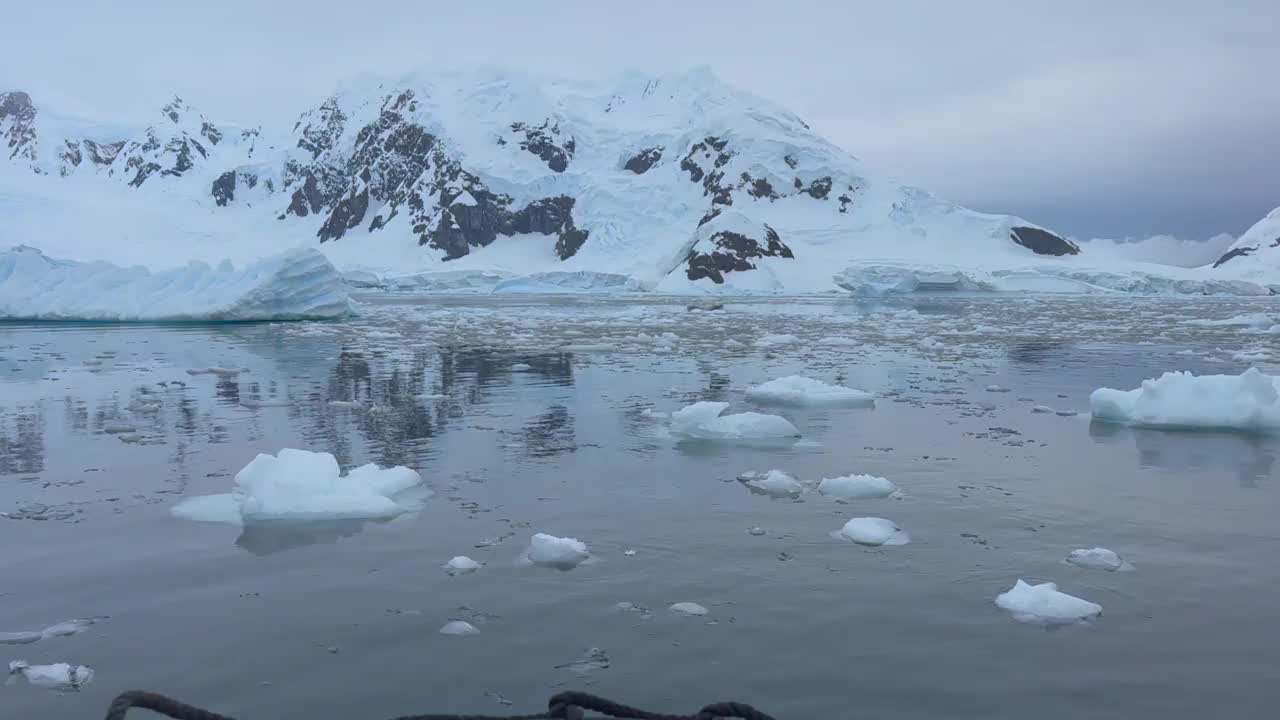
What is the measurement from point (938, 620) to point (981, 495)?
3041 millimetres

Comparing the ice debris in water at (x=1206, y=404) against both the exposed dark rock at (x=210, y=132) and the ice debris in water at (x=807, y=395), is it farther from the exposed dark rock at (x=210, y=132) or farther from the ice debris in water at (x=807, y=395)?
the exposed dark rock at (x=210, y=132)

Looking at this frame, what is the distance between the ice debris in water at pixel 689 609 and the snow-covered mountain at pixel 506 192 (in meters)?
73.0

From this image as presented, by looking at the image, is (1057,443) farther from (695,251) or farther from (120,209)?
(120,209)

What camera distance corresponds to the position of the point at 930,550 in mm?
6582

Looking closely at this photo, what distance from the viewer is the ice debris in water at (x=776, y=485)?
8.23m

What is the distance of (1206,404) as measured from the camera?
11.3m

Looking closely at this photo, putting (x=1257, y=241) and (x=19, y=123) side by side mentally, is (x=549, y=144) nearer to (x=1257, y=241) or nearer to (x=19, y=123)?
(x=19, y=123)

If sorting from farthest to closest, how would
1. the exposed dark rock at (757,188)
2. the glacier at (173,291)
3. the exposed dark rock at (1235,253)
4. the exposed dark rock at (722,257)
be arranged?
the exposed dark rock at (1235,253) → the exposed dark rock at (757,188) → the exposed dark rock at (722,257) → the glacier at (173,291)

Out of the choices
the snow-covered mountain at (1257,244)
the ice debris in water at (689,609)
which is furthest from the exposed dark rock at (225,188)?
the ice debris in water at (689,609)

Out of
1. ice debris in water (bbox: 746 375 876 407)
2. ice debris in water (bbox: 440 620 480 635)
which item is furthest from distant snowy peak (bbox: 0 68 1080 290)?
ice debris in water (bbox: 440 620 480 635)

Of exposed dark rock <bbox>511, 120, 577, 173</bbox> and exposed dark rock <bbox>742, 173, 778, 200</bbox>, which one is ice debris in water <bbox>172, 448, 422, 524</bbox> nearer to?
exposed dark rock <bbox>742, 173, 778, 200</bbox>

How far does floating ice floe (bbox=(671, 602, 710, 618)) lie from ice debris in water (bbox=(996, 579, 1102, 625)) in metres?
1.69

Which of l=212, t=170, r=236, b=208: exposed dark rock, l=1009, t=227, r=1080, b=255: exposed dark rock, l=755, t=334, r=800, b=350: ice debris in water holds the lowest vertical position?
l=755, t=334, r=800, b=350: ice debris in water

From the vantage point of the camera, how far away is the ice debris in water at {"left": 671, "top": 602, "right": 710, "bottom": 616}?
17.7 ft
